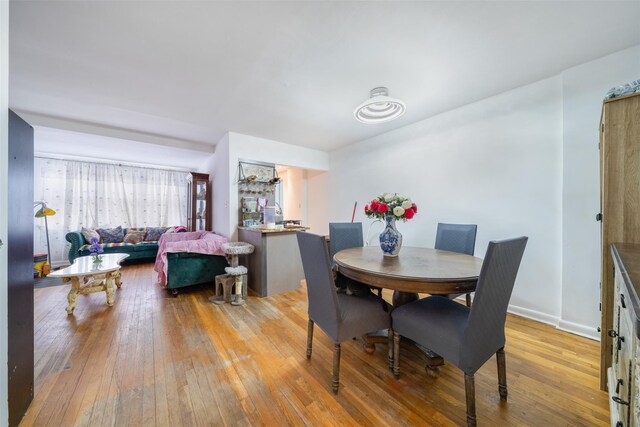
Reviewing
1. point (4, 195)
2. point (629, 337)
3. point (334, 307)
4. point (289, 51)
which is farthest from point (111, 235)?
point (629, 337)

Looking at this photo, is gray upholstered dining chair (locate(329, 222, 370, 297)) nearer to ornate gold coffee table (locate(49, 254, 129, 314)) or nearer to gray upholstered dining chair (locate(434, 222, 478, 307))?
→ gray upholstered dining chair (locate(434, 222, 478, 307))

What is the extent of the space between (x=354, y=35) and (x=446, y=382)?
259cm

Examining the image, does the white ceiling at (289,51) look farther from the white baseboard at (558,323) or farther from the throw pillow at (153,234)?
the throw pillow at (153,234)

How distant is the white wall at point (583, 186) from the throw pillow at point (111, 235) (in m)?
7.74

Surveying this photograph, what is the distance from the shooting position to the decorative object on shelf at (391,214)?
6.34 ft

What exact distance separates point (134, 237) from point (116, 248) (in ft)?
1.52

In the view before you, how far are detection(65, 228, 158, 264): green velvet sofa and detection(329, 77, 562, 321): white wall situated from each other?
17.8 feet

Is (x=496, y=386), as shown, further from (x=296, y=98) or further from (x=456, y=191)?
(x=296, y=98)

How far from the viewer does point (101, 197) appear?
539 centimetres

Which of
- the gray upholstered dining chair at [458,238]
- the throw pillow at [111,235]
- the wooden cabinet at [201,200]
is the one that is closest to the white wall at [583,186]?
the gray upholstered dining chair at [458,238]

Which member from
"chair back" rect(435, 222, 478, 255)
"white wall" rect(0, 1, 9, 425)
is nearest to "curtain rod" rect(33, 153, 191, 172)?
"white wall" rect(0, 1, 9, 425)

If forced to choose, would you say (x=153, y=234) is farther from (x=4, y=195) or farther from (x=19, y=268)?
(x=4, y=195)

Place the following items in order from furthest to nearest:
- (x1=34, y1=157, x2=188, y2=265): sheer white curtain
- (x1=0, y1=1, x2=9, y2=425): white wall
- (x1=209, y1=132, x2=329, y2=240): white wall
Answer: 1. (x1=34, y1=157, x2=188, y2=265): sheer white curtain
2. (x1=209, y1=132, x2=329, y2=240): white wall
3. (x1=0, y1=1, x2=9, y2=425): white wall

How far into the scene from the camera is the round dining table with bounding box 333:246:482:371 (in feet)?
4.33
